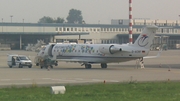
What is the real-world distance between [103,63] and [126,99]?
3196 centimetres

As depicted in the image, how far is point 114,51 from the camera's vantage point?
49969 millimetres

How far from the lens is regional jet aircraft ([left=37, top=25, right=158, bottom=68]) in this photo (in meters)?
48.9

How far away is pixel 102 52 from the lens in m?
51.2

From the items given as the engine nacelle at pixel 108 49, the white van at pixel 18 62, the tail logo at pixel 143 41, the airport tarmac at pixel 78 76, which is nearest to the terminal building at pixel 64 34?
the white van at pixel 18 62

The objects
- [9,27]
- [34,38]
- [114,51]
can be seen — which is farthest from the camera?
[34,38]

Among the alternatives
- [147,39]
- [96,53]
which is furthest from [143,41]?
[96,53]

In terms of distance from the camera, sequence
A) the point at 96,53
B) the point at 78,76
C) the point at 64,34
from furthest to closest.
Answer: the point at 64,34 → the point at 96,53 → the point at 78,76

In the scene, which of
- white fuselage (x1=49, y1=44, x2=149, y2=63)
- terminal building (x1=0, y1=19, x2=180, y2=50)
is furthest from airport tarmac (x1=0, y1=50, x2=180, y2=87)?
terminal building (x1=0, y1=19, x2=180, y2=50)

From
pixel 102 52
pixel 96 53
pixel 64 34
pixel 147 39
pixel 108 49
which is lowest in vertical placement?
pixel 96 53

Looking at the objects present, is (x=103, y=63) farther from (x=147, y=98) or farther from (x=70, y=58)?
(x=147, y=98)

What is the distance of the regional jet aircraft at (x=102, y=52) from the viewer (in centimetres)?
4891

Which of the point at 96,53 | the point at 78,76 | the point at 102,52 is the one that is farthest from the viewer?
the point at 96,53

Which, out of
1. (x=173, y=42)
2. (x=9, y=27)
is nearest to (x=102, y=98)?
(x=9, y=27)

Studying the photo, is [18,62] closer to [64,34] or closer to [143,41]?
[143,41]
